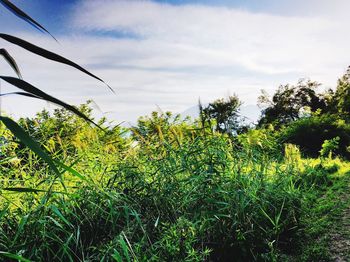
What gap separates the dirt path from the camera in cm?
262

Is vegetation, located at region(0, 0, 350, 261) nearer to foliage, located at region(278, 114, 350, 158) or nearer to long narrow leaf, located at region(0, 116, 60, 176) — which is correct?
long narrow leaf, located at region(0, 116, 60, 176)

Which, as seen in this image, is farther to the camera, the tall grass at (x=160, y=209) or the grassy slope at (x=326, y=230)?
the grassy slope at (x=326, y=230)

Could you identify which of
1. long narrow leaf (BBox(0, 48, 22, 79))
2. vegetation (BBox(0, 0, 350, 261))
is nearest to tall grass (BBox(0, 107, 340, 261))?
vegetation (BBox(0, 0, 350, 261))

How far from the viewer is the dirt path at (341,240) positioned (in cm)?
262

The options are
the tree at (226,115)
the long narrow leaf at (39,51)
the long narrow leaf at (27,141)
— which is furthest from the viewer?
the tree at (226,115)

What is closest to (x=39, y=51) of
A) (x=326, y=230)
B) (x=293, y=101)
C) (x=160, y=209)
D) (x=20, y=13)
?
(x=20, y=13)

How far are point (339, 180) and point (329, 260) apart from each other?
2.53m

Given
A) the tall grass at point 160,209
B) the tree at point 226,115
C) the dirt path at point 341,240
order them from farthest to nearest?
the tree at point 226,115 < the dirt path at point 341,240 < the tall grass at point 160,209

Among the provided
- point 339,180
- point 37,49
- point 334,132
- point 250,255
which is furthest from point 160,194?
point 334,132

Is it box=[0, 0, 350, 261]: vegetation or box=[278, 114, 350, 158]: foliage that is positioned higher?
box=[0, 0, 350, 261]: vegetation

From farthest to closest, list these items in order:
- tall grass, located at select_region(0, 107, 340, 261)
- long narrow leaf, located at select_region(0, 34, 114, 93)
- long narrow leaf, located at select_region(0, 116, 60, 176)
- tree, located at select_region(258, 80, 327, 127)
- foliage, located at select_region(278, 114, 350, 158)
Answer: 1. tree, located at select_region(258, 80, 327, 127)
2. foliage, located at select_region(278, 114, 350, 158)
3. tall grass, located at select_region(0, 107, 340, 261)
4. long narrow leaf, located at select_region(0, 34, 114, 93)
5. long narrow leaf, located at select_region(0, 116, 60, 176)

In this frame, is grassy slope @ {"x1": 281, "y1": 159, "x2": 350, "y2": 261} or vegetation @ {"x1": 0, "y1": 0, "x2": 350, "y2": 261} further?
grassy slope @ {"x1": 281, "y1": 159, "x2": 350, "y2": 261}

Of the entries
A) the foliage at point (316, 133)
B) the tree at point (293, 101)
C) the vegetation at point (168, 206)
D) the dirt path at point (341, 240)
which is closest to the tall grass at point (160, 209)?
the vegetation at point (168, 206)

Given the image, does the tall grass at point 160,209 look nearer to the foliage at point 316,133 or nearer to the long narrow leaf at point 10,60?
the long narrow leaf at point 10,60
